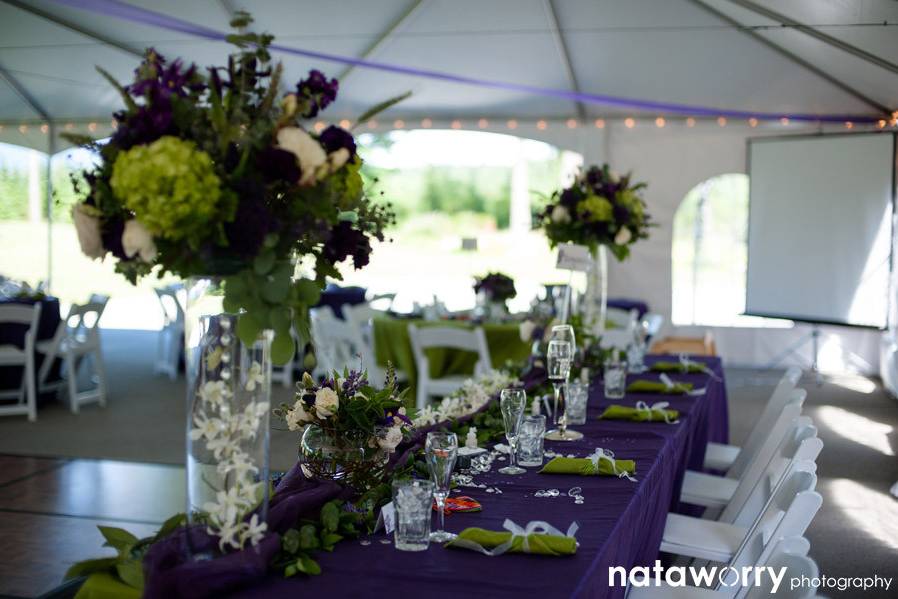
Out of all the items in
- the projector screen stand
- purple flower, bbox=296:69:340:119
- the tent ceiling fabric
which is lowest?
the projector screen stand

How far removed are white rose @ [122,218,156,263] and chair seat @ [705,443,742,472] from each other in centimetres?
378

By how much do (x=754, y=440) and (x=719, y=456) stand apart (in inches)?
10.3

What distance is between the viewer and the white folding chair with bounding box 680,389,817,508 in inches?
133

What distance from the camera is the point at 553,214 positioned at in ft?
16.5

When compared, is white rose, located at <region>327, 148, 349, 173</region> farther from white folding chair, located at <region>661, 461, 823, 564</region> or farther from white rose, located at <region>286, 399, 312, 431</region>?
white folding chair, located at <region>661, 461, 823, 564</region>

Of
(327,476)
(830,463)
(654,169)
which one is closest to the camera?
(327,476)

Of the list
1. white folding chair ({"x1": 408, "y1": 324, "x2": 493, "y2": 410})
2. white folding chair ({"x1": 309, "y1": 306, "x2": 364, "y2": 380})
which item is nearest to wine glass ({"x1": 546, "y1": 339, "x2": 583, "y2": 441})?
white folding chair ({"x1": 408, "y1": 324, "x2": 493, "y2": 410})

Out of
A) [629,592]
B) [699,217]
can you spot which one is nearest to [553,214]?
[629,592]

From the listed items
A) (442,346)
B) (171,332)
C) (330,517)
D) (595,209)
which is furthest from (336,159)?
(171,332)

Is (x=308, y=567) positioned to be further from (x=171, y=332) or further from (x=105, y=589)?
(x=171, y=332)

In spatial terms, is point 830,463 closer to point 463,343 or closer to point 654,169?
point 463,343

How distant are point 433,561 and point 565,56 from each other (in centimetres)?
855

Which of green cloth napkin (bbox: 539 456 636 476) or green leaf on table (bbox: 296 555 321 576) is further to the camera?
green cloth napkin (bbox: 539 456 636 476)

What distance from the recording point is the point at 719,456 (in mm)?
5016
